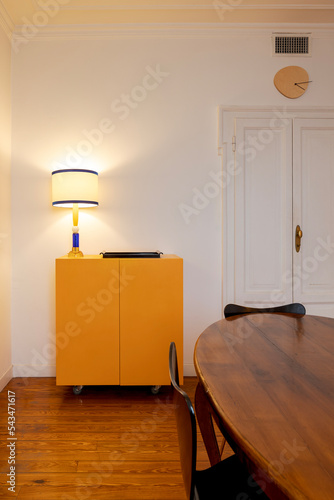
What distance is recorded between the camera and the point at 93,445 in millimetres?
1844

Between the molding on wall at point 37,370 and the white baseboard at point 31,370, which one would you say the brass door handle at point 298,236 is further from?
the white baseboard at point 31,370

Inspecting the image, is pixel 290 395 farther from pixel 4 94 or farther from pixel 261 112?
pixel 4 94

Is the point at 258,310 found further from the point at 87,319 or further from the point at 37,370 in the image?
the point at 37,370

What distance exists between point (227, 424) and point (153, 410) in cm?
171

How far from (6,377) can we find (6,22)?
2912 millimetres

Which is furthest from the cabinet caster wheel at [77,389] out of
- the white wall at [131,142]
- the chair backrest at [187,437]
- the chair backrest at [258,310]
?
the chair backrest at [187,437]

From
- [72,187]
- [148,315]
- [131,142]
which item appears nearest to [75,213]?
[72,187]

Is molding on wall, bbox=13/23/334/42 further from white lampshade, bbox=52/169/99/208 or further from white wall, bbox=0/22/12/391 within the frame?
white lampshade, bbox=52/169/99/208

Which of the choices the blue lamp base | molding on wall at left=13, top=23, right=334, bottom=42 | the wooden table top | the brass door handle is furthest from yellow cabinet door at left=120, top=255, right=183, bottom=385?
molding on wall at left=13, top=23, right=334, bottom=42

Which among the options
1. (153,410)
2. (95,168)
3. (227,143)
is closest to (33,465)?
(153,410)

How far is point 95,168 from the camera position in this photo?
2.83 m

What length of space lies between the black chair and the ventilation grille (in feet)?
9.56

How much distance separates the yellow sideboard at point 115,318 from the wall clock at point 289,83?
1.79m

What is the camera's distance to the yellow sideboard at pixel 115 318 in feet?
7.85
